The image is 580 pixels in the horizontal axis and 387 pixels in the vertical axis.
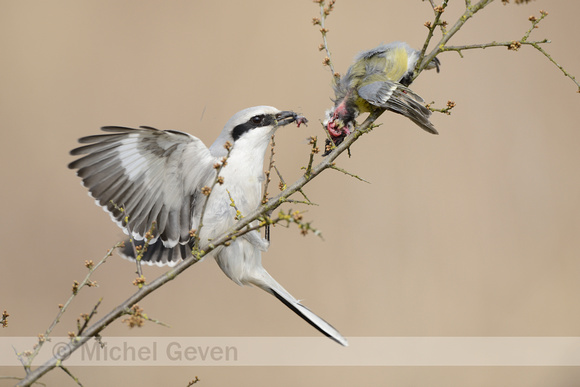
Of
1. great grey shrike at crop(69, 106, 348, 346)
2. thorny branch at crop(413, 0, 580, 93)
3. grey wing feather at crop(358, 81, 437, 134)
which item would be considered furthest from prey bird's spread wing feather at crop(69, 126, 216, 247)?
thorny branch at crop(413, 0, 580, 93)

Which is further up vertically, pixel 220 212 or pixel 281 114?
pixel 281 114

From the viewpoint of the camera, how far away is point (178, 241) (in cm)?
149

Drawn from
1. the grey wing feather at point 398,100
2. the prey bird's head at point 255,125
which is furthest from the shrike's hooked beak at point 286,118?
the grey wing feather at point 398,100

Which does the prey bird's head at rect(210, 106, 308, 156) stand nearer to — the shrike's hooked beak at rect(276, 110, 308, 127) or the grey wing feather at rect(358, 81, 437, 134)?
the shrike's hooked beak at rect(276, 110, 308, 127)

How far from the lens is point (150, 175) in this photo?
1.50 meters

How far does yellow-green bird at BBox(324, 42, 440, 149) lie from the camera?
4.63 ft

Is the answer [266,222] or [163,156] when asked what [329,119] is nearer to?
[163,156]

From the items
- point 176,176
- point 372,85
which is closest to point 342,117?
point 372,85

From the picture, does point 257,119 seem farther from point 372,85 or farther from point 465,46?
point 465,46

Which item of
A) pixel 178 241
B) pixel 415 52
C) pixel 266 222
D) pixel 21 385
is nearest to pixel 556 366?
pixel 415 52

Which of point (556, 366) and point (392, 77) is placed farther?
point (556, 366)

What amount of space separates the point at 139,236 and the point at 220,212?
0.20 metres

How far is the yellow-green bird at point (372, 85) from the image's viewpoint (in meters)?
1.41

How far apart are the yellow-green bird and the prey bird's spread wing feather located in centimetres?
35
